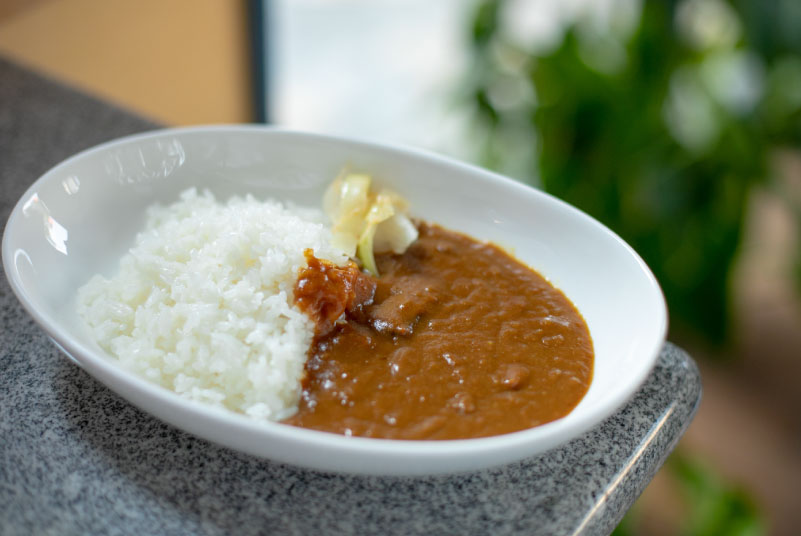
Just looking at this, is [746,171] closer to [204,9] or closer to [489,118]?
[489,118]

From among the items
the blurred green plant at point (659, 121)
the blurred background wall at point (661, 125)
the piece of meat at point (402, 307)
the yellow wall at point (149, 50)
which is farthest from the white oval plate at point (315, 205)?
the blurred green plant at point (659, 121)

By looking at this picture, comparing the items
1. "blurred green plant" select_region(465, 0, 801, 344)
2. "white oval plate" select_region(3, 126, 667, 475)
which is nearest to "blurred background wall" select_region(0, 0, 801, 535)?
"blurred green plant" select_region(465, 0, 801, 344)

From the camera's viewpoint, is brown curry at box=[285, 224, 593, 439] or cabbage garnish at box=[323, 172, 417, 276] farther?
cabbage garnish at box=[323, 172, 417, 276]

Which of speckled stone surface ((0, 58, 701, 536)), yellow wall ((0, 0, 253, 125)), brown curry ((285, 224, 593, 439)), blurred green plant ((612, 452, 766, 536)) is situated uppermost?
brown curry ((285, 224, 593, 439))

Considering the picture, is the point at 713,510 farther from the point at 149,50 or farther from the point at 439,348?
the point at 149,50

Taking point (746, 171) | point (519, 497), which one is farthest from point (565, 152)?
point (519, 497)

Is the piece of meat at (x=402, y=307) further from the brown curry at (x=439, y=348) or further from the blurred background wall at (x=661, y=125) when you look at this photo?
the blurred background wall at (x=661, y=125)

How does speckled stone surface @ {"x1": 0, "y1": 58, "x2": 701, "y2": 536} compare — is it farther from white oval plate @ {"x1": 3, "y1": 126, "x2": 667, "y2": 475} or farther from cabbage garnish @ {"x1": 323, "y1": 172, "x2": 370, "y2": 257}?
cabbage garnish @ {"x1": 323, "y1": 172, "x2": 370, "y2": 257}

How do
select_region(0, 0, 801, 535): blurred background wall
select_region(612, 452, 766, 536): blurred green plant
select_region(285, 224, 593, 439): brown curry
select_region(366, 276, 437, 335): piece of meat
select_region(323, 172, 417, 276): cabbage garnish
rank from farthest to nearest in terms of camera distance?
select_region(0, 0, 801, 535): blurred background wall < select_region(612, 452, 766, 536): blurred green plant < select_region(323, 172, 417, 276): cabbage garnish < select_region(366, 276, 437, 335): piece of meat < select_region(285, 224, 593, 439): brown curry
